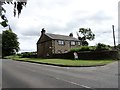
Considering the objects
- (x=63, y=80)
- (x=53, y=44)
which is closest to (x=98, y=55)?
(x=63, y=80)

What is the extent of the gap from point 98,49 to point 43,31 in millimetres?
36305

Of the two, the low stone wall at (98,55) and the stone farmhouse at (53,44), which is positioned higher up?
the stone farmhouse at (53,44)

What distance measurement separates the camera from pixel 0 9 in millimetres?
6699

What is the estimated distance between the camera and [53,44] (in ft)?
247

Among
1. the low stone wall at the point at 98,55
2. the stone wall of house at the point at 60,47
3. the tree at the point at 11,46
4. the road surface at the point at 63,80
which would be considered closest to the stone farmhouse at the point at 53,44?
the stone wall of house at the point at 60,47

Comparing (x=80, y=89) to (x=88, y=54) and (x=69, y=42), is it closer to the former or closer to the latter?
(x=88, y=54)

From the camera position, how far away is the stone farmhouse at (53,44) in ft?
248

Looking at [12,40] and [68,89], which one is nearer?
[68,89]

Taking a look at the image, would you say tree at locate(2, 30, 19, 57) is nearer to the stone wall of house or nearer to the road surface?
the stone wall of house

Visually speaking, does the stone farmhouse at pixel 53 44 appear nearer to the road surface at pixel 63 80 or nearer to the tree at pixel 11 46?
the tree at pixel 11 46

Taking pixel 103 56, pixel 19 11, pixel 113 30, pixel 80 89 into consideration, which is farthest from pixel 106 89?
pixel 113 30

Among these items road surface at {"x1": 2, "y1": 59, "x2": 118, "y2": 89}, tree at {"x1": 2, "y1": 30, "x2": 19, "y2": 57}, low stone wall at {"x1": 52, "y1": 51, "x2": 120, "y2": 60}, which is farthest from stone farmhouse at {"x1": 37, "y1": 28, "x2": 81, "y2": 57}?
road surface at {"x1": 2, "y1": 59, "x2": 118, "y2": 89}

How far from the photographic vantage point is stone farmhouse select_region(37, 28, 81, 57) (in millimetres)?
75562

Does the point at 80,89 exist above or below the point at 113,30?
below
